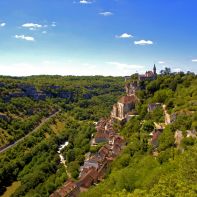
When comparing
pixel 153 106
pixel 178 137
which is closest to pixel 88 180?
pixel 178 137

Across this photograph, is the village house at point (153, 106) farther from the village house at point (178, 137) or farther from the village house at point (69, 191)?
the village house at point (69, 191)

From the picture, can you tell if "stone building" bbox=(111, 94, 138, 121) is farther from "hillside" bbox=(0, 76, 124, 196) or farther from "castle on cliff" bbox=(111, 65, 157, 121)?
"hillside" bbox=(0, 76, 124, 196)

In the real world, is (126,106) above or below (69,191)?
above

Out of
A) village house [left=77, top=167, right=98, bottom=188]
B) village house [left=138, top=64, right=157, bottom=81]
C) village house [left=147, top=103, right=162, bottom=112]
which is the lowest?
village house [left=77, top=167, right=98, bottom=188]


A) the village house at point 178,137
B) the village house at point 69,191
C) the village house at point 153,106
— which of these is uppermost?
the village house at point 153,106

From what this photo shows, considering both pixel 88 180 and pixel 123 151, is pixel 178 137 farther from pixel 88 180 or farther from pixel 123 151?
pixel 88 180

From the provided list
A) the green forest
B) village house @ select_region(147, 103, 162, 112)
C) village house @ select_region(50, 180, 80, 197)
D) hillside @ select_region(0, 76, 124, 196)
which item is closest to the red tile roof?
the green forest

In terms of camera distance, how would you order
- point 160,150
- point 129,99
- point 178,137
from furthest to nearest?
point 129,99, point 160,150, point 178,137

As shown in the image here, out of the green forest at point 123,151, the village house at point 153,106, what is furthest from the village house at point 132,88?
the village house at point 153,106

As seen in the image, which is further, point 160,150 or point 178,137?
point 160,150
